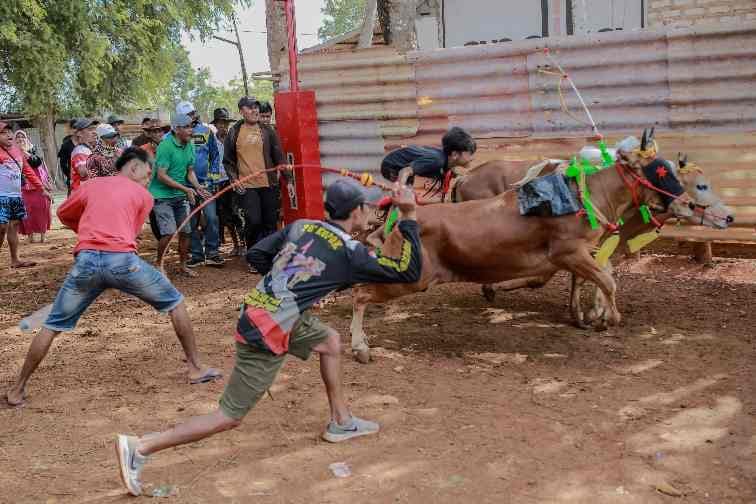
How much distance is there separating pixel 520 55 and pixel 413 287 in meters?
3.90

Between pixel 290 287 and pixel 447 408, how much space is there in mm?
1704

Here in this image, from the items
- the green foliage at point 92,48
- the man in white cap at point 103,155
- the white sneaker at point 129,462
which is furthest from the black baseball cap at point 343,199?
the green foliage at point 92,48

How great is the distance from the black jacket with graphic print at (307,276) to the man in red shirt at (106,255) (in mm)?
1582

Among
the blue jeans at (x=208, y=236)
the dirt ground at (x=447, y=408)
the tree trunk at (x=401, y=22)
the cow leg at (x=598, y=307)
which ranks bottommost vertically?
the dirt ground at (x=447, y=408)

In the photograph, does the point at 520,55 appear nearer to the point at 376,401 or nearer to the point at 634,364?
the point at 634,364

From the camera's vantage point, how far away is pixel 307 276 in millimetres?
4469

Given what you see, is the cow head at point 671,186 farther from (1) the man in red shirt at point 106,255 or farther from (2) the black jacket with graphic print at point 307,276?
(1) the man in red shirt at point 106,255

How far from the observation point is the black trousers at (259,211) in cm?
986

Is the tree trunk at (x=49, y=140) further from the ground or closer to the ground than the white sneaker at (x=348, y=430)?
further from the ground

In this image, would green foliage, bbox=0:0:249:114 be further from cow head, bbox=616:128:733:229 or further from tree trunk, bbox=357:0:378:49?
cow head, bbox=616:128:733:229

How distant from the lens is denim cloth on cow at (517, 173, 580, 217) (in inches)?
262

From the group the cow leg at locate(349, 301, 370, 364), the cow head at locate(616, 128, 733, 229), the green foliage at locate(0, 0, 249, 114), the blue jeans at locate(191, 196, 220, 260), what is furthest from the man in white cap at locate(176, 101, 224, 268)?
the green foliage at locate(0, 0, 249, 114)

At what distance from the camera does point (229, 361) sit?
6.84m

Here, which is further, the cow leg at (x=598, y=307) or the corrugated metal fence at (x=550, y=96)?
the corrugated metal fence at (x=550, y=96)
